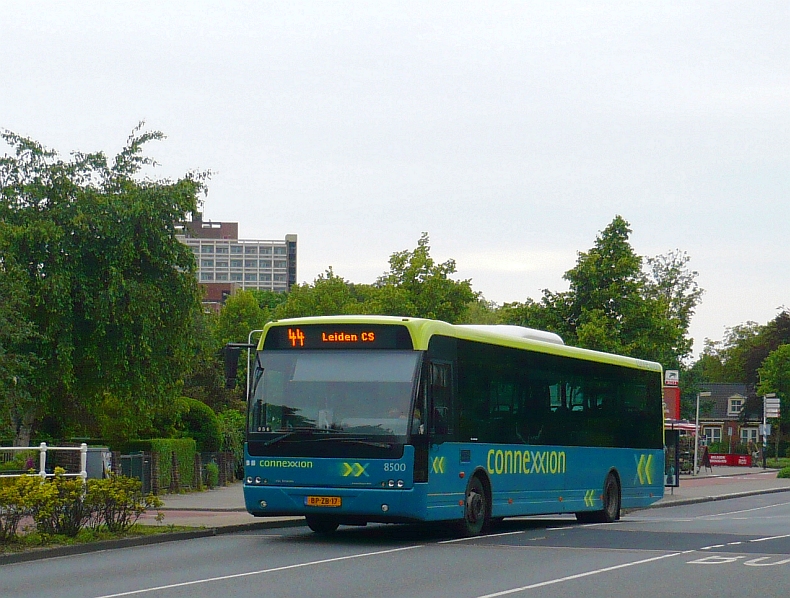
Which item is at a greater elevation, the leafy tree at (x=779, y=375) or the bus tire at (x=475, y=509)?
the leafy tree at (x=779, y=375)

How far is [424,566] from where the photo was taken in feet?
50.2

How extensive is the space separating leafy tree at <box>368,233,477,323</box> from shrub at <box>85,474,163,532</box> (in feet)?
169

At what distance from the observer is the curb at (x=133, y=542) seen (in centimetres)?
1620

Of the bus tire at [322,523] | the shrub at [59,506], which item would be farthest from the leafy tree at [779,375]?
the shrub at [59,506]

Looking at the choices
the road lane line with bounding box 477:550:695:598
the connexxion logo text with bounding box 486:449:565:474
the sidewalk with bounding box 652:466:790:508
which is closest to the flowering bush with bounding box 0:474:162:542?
the connexxion logo text with bounding box 486:449:565:474

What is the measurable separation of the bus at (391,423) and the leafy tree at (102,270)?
34.4ft

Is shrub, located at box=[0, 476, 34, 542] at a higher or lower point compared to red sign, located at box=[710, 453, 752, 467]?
higher

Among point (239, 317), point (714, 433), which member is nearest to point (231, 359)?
point (239, 317)

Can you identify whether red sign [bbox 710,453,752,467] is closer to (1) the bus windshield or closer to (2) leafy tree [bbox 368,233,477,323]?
(2) leafy tree [bbox 368,233,477,323]

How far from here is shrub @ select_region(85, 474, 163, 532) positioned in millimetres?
18125

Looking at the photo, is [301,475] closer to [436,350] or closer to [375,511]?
[375,511]

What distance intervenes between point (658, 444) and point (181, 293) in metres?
11.2

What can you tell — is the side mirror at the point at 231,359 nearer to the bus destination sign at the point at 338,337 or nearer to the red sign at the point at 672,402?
the bus destination sign at the point at 338,337

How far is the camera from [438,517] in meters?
18.7
